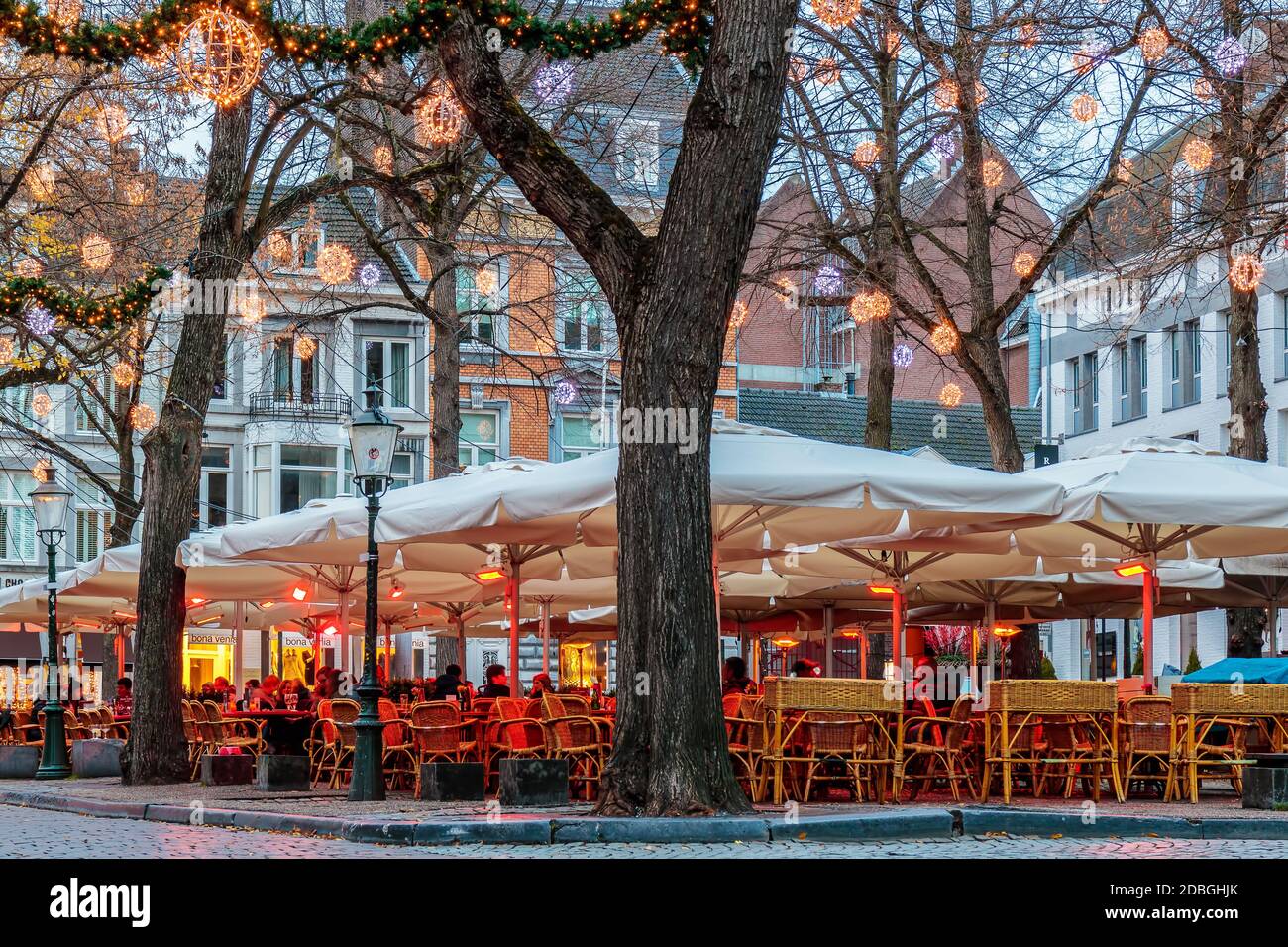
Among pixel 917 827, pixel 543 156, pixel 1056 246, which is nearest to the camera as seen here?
pixel 917 827

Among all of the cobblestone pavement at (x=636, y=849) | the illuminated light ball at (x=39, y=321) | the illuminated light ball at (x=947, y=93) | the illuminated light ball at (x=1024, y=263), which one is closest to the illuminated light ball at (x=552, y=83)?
the illuminated light ball at (x=947, y=93)

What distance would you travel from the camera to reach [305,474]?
54.6 metres

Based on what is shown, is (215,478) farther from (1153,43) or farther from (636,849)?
(636,849)

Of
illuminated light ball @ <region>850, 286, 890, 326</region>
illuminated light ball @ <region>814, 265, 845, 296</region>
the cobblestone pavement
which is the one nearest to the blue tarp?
illuminated light ball @ <region>850, 286, 890, 326</region>

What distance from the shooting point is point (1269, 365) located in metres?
49.2

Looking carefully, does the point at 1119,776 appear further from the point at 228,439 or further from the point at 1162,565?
the point at 228,439

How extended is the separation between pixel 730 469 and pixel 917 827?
3.62m

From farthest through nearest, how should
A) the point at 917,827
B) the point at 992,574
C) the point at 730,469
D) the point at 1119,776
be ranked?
the point at 992,574, the point at 1119,776, the point at 730,469, the point at 917,827

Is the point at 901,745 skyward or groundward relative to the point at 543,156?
groundward

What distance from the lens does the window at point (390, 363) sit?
54.5m

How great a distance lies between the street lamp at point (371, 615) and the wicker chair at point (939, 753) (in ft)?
15.5

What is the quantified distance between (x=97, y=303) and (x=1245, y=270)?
1290cm

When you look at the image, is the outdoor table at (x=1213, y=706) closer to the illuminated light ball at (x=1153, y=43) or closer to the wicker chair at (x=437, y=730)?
the wicker chair at (x=437, y=730)

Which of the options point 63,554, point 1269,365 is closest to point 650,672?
point 1269,365
